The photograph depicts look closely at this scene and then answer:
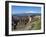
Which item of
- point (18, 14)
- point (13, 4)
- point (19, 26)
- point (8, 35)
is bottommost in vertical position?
point (8, 35)

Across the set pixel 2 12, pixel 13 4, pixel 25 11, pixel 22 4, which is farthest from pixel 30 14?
pixel 2 12

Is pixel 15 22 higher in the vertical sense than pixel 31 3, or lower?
lower

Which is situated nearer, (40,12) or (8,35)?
(8,35)

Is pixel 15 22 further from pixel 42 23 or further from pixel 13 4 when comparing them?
pixel 42 23

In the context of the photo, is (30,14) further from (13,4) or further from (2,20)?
(2,20)

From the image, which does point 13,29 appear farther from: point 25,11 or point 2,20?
point 25,11

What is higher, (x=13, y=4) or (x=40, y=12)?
(x=13, y=4)

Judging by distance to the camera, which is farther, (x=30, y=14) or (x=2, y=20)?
(x=30, y=14)

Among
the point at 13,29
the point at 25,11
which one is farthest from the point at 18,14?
the point at 13,29
